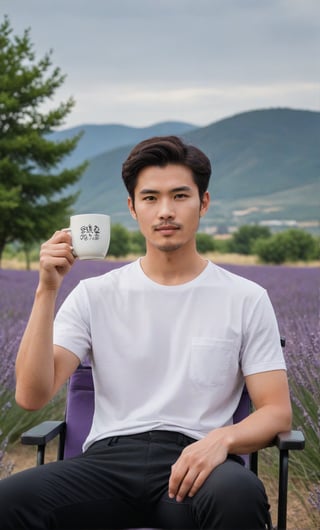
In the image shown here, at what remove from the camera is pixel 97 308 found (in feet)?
7.17

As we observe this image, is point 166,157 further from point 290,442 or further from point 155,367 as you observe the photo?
point 290,442

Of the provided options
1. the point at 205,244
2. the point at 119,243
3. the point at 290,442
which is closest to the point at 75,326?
the point at 290,442

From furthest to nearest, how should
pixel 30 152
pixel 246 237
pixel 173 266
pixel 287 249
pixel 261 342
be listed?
pixel 246 237 < pixel 287 249 < pixel 30 152 < pixel 173 266 < pixel 261 342

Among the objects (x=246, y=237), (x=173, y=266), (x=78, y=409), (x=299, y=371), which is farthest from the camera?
(x=246, y=237)

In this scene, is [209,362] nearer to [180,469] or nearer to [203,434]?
[203,434]

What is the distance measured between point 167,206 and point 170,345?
0.35 meters

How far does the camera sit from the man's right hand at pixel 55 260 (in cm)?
200

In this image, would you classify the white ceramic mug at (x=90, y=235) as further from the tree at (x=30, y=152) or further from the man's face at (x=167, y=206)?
the tree at (x=30, y=152)

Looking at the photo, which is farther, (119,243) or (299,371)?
(119,243)

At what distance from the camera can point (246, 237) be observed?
39.6 metres

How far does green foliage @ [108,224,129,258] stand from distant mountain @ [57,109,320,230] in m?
73.4

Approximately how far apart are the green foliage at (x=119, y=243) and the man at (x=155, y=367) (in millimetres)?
28943

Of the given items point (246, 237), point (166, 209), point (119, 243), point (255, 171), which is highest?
point (255, 171)

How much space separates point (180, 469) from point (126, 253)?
30440 mm
